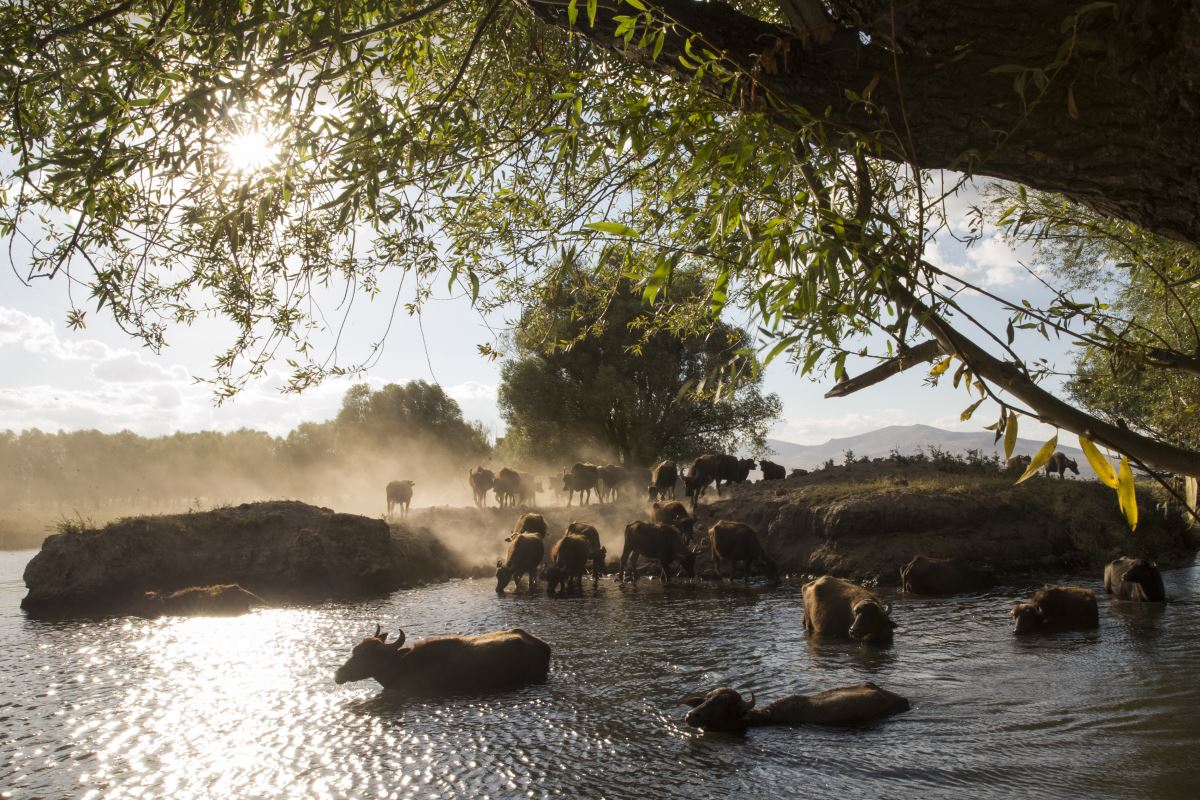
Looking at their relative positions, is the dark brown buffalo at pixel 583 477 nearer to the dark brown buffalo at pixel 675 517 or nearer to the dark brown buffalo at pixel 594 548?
the dark brown buffalo at pixel 675 517

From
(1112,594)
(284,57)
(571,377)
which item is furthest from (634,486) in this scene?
(284,57)

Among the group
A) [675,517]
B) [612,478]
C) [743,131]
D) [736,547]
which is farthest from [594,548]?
[743,131]

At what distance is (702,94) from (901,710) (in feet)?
24.1

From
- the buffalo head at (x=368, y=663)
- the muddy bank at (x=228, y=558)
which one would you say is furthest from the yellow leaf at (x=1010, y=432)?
the muddy bank at (x=228, y=558)

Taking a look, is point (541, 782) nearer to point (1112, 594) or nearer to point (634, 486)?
point (1112, 594)

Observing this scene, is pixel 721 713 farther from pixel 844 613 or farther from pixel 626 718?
pixel 844 613

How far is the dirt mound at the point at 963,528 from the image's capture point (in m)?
19.9

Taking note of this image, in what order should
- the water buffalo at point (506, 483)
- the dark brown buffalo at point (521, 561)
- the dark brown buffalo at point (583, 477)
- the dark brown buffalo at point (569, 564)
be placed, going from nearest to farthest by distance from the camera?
the dark brown buffalo at point (569, 564) → the dark brown buffalo at point (521, 561) → the dark brown buffalo at point (583, 477) → the water buffalo at point (506, 483)

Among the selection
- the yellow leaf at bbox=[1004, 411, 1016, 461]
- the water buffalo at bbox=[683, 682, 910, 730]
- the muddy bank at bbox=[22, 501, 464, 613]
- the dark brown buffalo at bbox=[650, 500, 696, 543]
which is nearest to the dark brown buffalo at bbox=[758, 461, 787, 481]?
the dark brown buffalo at bbox=[650, 500, 696, 543]

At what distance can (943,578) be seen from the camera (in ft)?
56.5

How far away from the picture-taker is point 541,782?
732 centimetres

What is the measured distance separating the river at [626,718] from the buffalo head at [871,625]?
30 centimetres

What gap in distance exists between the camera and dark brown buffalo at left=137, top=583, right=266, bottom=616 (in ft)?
59.2

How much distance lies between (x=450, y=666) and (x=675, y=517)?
14184 millimetres
